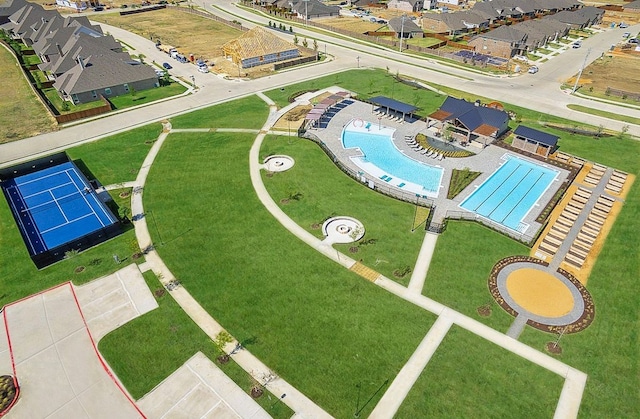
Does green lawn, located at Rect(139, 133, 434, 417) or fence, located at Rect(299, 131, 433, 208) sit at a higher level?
fence, located at Rect(299, 131, 433, 208)

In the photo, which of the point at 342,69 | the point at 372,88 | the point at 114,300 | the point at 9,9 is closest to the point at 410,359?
the point at 114,300

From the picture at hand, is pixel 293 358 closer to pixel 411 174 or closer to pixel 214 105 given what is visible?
pixel 411 174

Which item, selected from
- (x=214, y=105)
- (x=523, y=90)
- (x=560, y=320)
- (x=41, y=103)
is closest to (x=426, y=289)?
(x=560, y=320)

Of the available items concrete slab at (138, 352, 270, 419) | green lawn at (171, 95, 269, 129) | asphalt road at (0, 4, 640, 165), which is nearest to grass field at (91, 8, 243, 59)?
asphalt road at (0, 4, 640, 165)

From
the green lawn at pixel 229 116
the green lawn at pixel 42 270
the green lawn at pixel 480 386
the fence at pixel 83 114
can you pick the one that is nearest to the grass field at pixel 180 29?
the green lawn at pixel 229 116

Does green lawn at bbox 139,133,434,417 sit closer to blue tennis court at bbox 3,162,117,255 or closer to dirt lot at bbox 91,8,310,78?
blue tennis court at bbox 3,162,117,255
